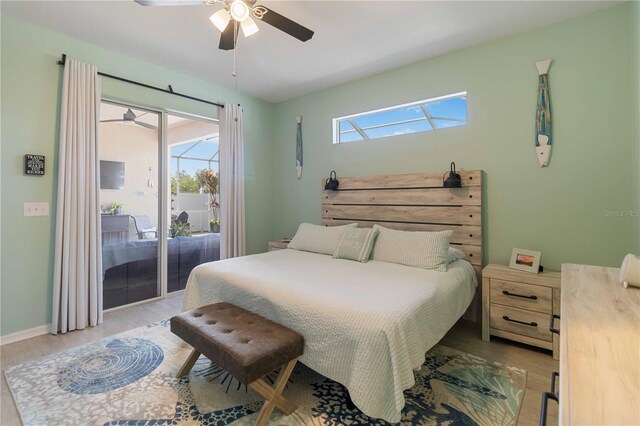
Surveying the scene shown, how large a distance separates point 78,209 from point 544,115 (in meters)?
4.32

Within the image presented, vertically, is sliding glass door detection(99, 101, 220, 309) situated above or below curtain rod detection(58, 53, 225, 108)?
below

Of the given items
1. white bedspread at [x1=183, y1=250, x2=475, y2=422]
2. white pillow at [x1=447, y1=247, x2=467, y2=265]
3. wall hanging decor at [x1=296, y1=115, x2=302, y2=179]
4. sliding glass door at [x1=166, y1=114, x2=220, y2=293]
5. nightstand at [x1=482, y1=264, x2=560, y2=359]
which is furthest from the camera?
wall hanging decor at [x1=296, y1=115, x2=302, y2=179]

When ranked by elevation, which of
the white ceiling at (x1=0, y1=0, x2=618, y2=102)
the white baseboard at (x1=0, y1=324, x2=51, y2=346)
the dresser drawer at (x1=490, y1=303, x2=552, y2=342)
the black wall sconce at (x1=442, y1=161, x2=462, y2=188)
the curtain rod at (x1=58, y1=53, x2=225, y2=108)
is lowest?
the white baseboard at (x1=0, y1=324, x2=51, y2=346)

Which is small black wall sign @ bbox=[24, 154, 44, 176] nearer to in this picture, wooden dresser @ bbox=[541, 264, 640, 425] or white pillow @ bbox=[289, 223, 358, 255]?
white pillow @ bbox=[289, 223, 358, 255]

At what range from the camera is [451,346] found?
8.24 feet

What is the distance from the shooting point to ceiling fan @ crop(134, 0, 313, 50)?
72.7 inches

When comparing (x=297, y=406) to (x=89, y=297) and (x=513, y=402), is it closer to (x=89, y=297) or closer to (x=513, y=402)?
(x=513, y=402)

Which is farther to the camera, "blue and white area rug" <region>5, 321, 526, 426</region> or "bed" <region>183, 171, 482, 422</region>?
"blue and white area rug" <region>5, 321, 526, 426</region>

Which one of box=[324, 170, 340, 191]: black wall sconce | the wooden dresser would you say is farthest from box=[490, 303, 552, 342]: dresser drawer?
box=[324, 170, 340, 191]: black wall sconce

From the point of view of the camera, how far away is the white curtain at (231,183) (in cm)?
398

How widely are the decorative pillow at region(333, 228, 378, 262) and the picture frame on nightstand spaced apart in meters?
1.21

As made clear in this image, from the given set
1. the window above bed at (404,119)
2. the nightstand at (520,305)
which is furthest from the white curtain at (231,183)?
the nightstand at (520,305)

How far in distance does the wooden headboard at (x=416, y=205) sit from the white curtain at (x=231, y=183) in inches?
46.5

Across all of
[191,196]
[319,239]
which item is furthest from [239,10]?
[191,196]
